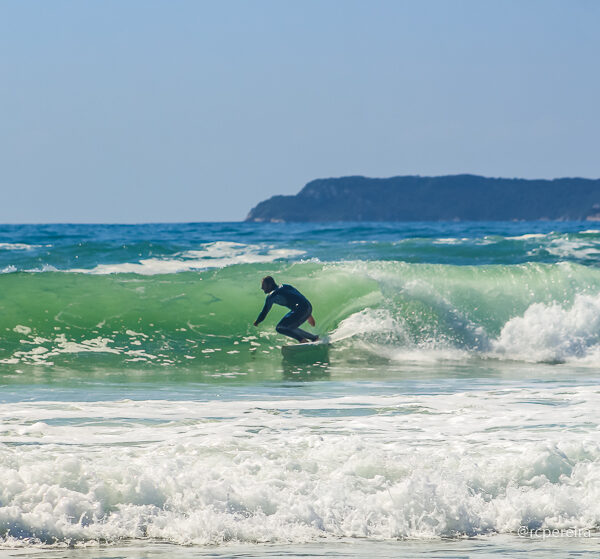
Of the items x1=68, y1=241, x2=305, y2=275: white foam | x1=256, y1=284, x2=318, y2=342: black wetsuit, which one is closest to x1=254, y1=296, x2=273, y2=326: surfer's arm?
x1=256, y1=284, x2=318, y2=342: black wetsuit

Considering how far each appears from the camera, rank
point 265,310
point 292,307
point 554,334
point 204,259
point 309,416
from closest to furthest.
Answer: point 309,416 → point 265,310 → point 292,307 → point 554,334 → point 204,259

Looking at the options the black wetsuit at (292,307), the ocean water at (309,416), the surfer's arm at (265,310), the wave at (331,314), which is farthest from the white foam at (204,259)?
the surfer's arm at (265,310)

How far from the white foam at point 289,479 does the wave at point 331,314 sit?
5.26 m

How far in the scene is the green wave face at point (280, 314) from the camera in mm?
12461

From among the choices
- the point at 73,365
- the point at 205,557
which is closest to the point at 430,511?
the point at 205,557

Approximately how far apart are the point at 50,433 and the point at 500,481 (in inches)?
137

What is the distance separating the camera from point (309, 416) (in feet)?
24.3

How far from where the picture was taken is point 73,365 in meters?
11.2

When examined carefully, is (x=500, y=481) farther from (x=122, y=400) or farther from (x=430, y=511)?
(x=122, y=400)

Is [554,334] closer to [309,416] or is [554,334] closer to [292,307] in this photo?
[292,307]

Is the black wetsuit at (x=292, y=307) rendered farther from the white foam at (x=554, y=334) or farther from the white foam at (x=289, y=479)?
the white foam at (x=289, y=479)

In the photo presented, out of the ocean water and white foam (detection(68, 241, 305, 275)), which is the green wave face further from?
white foam (detection(68, 241, 305, 275))

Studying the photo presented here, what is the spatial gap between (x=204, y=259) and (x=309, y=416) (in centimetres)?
1706

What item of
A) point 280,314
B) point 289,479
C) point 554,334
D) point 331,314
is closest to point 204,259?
point 280,314
